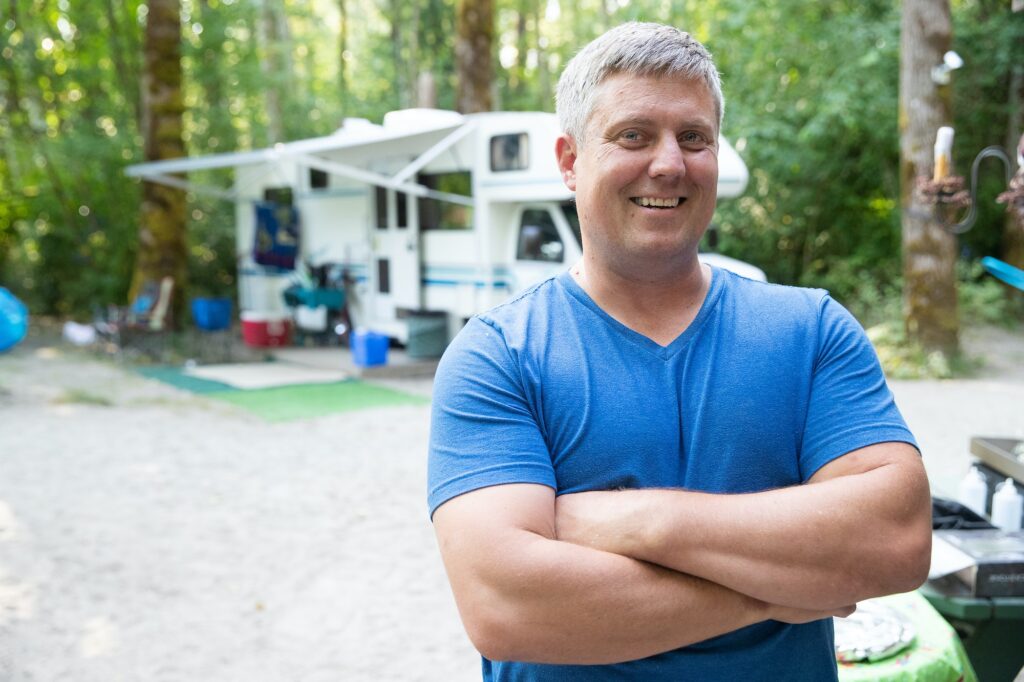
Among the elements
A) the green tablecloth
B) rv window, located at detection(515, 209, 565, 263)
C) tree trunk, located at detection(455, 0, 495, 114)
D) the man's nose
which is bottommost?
the green tablecloth

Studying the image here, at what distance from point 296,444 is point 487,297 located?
3.55m

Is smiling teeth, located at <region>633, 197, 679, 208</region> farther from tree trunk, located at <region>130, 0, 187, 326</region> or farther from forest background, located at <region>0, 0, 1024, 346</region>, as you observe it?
tree trunk, located at <region>130, 0, 187, 326</region>

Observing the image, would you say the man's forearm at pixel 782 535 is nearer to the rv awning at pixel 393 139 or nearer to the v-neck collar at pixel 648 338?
the v-neck collar at pixel 648 338

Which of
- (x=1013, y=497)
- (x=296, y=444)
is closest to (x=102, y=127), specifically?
(x=296, y=444)

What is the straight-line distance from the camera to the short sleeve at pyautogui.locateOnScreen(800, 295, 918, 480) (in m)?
1.53

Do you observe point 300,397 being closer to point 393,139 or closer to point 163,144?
point 393,139

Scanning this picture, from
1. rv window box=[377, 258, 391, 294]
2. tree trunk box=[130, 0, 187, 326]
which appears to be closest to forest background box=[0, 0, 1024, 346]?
tree trunk box=[130, 0, 187, 326]

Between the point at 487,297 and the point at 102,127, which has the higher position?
the point at 102,127

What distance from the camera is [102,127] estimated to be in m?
15.7

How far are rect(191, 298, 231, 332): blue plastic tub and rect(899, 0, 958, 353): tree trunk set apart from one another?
29.0 ft

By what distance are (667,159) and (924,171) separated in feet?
27.7

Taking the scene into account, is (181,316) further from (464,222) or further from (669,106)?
(669,106)

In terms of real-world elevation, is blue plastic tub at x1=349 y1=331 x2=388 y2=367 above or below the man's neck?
below

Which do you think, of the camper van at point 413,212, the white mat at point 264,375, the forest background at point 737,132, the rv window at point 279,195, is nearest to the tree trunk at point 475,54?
the camper van at point 413,212
